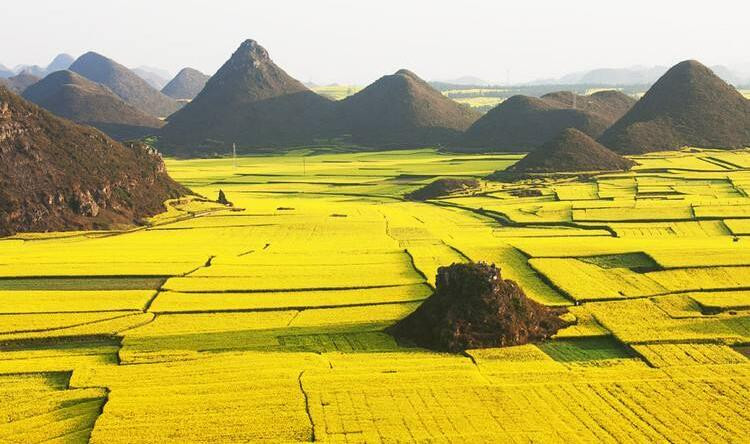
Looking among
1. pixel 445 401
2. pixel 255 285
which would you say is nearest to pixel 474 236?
pixel 255 285

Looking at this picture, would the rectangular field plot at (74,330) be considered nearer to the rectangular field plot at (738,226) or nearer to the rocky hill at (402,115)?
the rectangular field plot at (738,226)

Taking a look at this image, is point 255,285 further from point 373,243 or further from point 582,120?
point 582,120

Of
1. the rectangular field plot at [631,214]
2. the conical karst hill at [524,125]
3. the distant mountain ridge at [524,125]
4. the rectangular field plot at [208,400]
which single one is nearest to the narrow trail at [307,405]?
the rectangular field plot at [208,400]

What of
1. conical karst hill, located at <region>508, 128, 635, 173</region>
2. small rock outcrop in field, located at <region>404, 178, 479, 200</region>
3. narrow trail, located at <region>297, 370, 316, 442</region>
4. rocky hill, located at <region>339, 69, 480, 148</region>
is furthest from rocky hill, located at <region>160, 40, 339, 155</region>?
narrow trail, located at <region>297, 370, 316, 442</region>

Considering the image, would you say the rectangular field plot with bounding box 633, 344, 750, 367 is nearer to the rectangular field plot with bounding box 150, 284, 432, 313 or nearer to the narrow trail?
the rectangular field plot with bounding box 150, 284, 432, 313

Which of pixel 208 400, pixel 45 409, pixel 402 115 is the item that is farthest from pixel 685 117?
pixel 45 409

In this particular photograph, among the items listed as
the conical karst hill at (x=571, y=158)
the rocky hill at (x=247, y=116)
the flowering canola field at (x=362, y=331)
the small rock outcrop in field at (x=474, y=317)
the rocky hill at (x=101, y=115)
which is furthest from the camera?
the rocky hill at (x=101, y=115)

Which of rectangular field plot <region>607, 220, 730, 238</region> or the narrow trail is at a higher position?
the narrow trail
